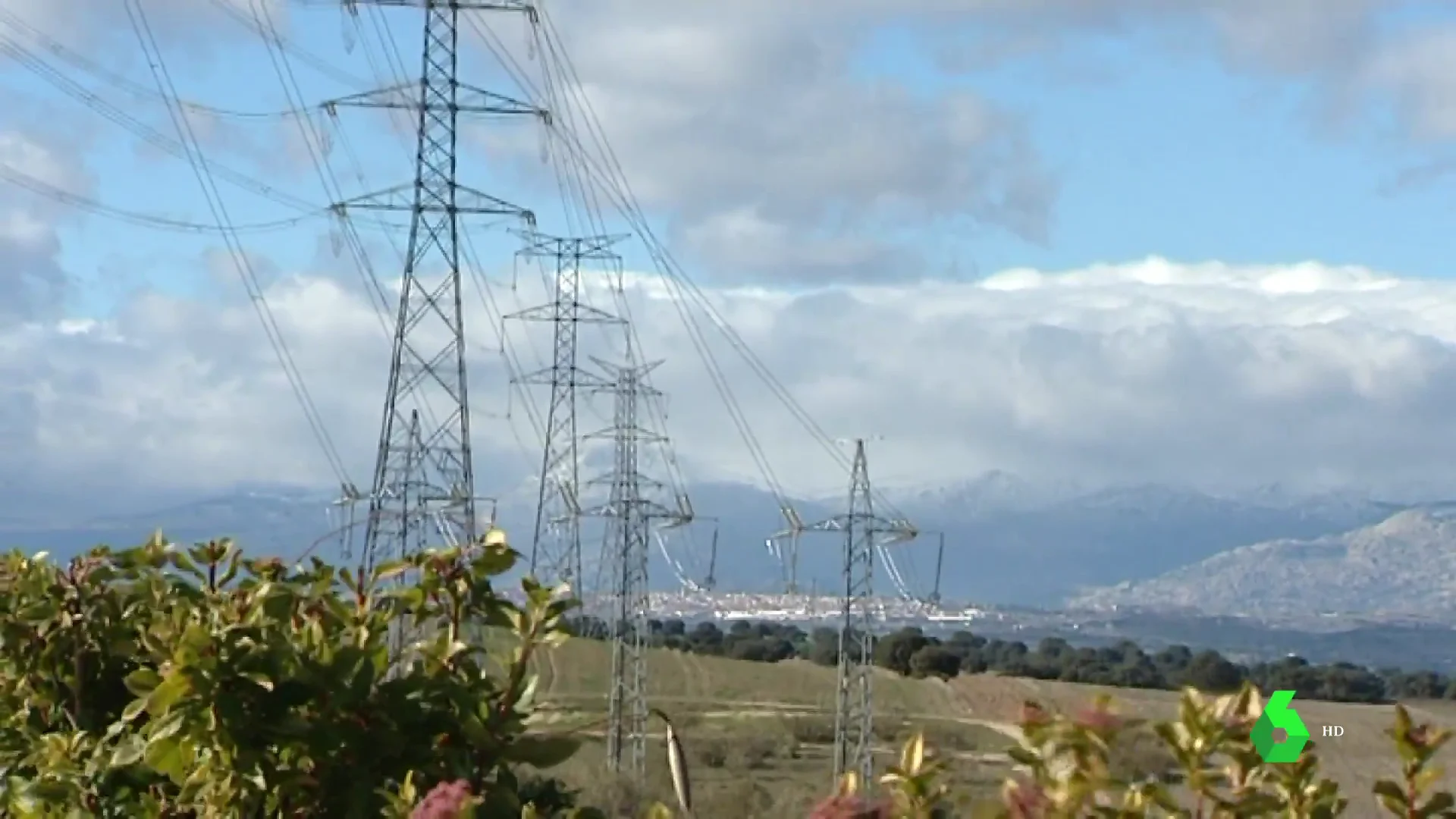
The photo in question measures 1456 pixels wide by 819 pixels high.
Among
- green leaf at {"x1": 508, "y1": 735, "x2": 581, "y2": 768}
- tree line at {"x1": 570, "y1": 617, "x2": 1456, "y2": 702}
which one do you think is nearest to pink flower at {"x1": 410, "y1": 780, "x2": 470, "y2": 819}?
green leaf at {"x1": 508, "y1": 735, "x2": 581, "y2": 768}

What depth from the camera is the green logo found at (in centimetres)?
361

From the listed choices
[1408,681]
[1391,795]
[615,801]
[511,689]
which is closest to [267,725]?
[511,689]

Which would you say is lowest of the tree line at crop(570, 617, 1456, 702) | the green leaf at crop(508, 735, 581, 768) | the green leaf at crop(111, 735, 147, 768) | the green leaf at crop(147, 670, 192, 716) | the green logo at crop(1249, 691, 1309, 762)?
the tree line at crop(570, 617, 1456, 702)

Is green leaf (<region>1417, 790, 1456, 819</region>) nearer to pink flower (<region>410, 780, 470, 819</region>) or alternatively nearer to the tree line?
pink flower (<region>410, 780, 470, 819</region>)

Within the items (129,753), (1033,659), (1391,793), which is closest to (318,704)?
(129,753)

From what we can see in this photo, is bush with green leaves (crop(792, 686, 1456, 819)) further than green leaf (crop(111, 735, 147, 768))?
No

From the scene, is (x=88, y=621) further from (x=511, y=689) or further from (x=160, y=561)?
(x=511, y=689)

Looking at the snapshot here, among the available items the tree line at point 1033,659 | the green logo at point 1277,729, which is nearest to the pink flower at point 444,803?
the green logo at point 1277,729

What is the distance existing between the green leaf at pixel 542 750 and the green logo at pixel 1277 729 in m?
2.06

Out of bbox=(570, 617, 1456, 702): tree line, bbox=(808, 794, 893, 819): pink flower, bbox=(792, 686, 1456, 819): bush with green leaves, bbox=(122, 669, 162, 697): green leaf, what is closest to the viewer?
bbox=(808, 794, 893, 819): pink flower

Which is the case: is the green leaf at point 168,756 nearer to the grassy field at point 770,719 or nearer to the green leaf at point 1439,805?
the grassy field at point 770,719

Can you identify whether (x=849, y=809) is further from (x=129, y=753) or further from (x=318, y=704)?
(x=129, y=753)

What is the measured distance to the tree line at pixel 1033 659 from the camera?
2904 inches

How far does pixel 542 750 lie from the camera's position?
5215 mm
